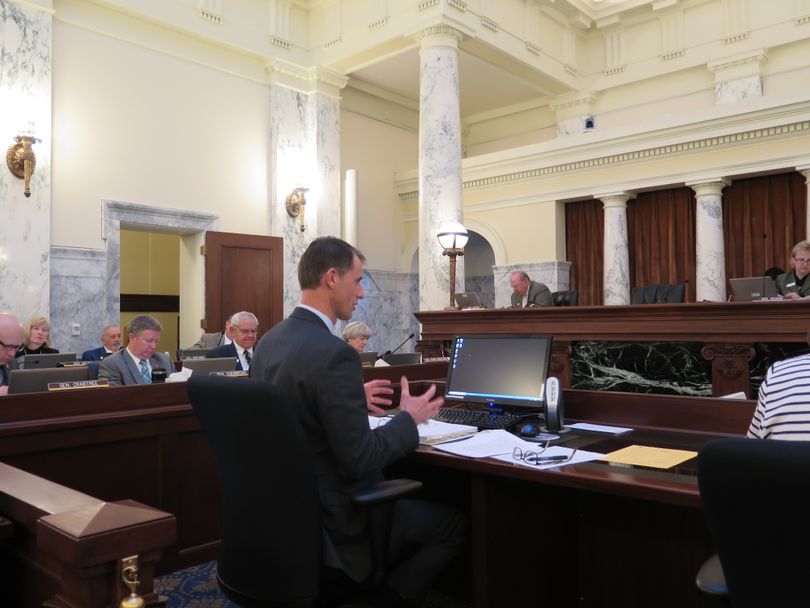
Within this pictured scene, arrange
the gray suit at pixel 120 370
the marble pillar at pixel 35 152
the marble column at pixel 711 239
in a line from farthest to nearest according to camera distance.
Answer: the marble column at pixel 711 239, the marble pillar at pixel 35 152, the gray suit at pixel 120 370

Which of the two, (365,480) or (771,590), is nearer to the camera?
(771,590)

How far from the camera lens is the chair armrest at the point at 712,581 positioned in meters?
1.42

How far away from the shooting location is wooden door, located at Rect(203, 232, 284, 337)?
8.55 metres

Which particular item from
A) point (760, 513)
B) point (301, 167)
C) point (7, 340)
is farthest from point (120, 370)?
point (301, 167)

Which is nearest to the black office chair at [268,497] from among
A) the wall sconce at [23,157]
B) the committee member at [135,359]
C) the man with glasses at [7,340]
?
the committee member at [135,359]

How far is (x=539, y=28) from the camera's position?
10.5 m

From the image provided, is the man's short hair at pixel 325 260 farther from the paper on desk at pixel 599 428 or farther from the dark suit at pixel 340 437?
the paper on desk at pixel 599 428

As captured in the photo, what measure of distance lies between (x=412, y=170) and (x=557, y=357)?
6.53 meters

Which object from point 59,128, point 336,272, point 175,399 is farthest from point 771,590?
point 59,128

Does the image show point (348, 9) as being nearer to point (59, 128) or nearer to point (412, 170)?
point (412, 170)

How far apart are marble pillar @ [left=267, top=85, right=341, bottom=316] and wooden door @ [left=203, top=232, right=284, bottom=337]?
20 centimetres

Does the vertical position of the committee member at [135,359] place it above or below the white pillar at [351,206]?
below

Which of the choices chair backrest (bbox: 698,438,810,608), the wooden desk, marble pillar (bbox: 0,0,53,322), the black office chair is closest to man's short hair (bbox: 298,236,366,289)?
the black office chair

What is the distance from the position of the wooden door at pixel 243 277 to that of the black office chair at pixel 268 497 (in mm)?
6838
